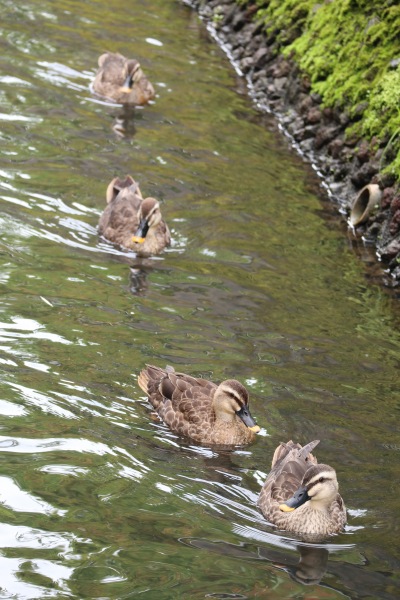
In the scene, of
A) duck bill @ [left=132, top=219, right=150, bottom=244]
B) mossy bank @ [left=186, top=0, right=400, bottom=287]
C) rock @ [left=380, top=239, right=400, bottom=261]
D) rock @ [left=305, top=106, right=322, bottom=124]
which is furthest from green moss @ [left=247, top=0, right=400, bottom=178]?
duck bill @ [left=132, top=219, right=150, bottom=244]

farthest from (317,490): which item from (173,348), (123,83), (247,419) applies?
(123,83)

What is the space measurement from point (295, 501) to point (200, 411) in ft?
5.24

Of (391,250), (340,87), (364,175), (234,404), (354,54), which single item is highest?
(354,54)

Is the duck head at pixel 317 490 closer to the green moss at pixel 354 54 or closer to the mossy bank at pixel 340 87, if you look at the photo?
the mossy bank at pixel 340 87

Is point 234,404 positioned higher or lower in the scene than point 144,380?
higher

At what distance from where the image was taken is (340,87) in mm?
19062

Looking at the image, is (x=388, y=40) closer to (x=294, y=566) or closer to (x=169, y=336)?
(x=169, y=336)

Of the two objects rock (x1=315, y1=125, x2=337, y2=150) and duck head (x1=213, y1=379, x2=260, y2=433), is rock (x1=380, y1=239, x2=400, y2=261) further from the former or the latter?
duck head (x1=213, y1=379, x2=260, y2=433)

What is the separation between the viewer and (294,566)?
914 centimetres

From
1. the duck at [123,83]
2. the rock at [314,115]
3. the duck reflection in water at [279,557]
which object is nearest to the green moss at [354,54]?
the rock at [314,115]

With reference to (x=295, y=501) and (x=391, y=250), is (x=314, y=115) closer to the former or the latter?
(x=391, y=250)

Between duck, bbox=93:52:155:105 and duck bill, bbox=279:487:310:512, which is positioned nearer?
duck bill, bbox=279:487:310:512

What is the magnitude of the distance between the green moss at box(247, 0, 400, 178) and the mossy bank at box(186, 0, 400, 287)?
0.6 inches

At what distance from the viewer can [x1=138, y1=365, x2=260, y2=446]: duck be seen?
10.9 meters
